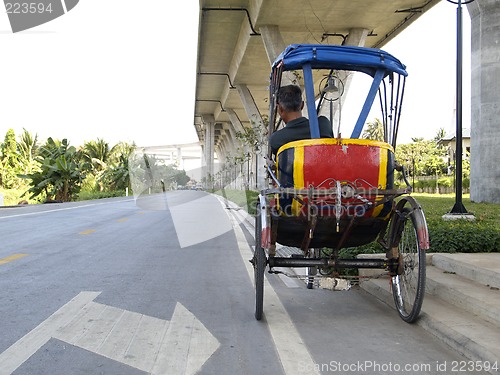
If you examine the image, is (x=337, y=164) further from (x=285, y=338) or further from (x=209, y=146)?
(x=209, y=146)

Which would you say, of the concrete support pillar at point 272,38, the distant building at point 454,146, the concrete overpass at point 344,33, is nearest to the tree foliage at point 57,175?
the concrete overpass at point 344,33

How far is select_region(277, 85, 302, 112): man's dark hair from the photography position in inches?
223

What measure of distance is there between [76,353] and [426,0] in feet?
66.8

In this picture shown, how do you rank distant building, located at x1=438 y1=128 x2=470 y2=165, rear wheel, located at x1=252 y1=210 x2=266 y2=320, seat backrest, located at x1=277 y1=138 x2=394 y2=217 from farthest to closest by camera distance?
distant building, located at x1=438 y1=128 x2=470 y2=165, rear wheel, located at x1=252 y1=210 x2=266 y2=320, seat backrest, located at x1=277 y1=138 x2=394 y2=217

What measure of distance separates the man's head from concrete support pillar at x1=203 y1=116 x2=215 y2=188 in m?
54.2

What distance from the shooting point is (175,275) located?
7.48m

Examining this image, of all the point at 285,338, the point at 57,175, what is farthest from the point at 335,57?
the point at 57,175

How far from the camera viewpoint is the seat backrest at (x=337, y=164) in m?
4.70

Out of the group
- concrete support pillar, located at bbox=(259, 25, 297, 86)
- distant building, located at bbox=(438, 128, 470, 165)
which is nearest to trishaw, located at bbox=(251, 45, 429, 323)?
concrete support pillar, located at bbox=(259, 25, 297, 86)

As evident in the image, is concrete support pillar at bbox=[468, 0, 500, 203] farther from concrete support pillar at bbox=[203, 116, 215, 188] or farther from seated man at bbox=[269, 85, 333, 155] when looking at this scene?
concrete support pillar at bbox=[203, 116, 215, 188]

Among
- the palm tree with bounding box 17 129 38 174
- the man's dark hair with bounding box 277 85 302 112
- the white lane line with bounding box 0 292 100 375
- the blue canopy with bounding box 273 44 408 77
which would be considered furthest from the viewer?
the palm tree with bounding box 17 129 38 174

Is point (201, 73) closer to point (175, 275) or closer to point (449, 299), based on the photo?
point (175, 275)

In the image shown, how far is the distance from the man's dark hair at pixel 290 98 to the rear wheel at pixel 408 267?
163cm

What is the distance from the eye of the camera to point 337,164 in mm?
4711
